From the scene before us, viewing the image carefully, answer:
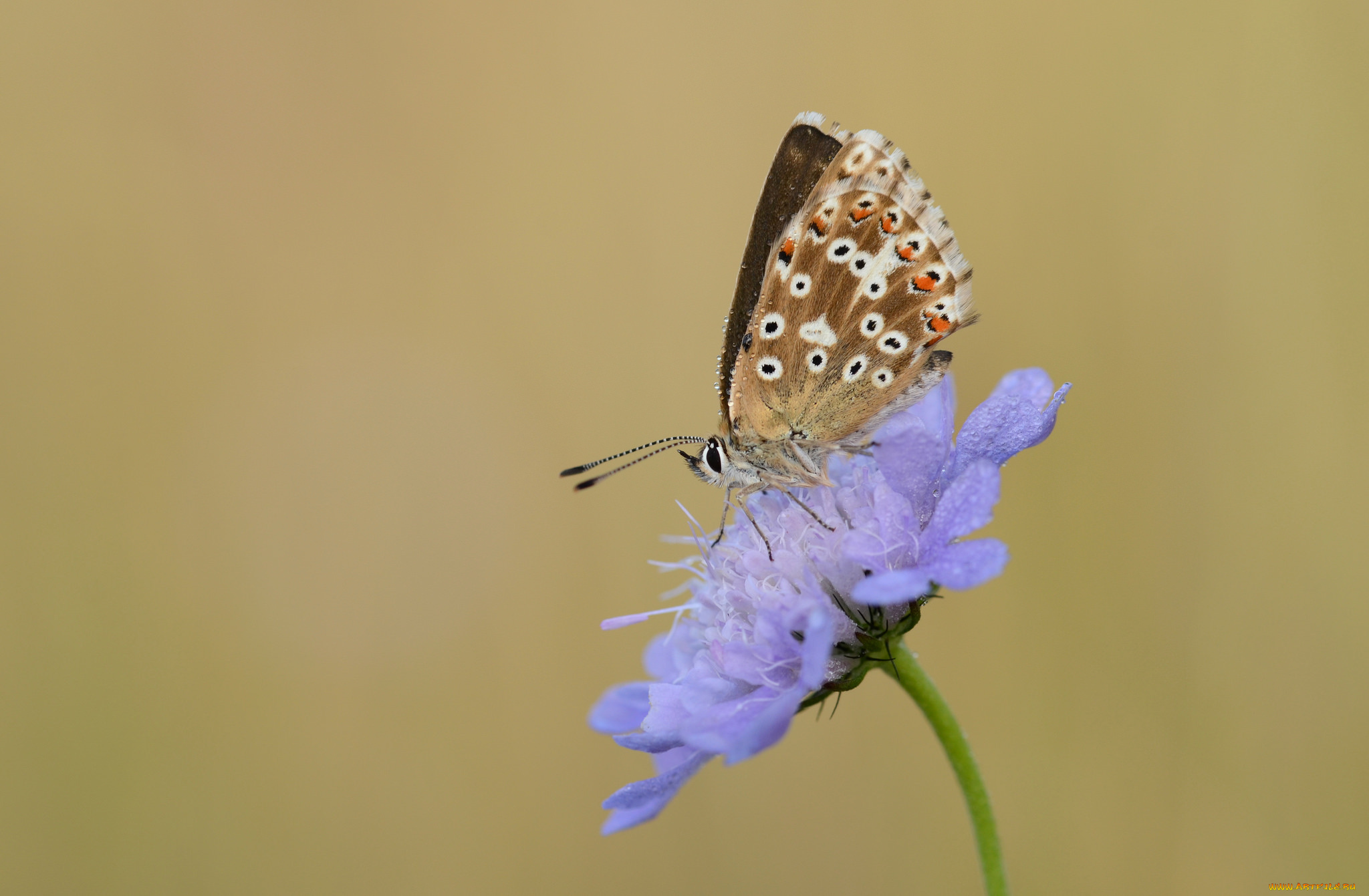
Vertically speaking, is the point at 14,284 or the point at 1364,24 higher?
the point at 14,284

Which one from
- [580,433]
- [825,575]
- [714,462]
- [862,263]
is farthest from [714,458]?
[580,433]

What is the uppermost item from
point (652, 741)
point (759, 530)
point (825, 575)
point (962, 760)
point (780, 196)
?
point (780, 196)

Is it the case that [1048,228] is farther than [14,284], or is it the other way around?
[14,284]

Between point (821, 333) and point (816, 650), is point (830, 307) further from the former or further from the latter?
point (816, 650)

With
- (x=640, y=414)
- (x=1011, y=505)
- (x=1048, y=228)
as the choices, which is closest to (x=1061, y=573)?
(x=1011, y=505)

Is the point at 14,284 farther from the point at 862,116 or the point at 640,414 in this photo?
the point at 862,116

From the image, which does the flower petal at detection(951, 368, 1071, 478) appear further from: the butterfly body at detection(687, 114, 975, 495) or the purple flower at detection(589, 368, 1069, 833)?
the butterfly body at detection(687, 114, 975, 495)

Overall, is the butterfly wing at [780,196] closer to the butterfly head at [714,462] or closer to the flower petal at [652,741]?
the butterfly head at [714,462]

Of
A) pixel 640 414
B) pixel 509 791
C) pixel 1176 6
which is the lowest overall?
pixel 509 791
